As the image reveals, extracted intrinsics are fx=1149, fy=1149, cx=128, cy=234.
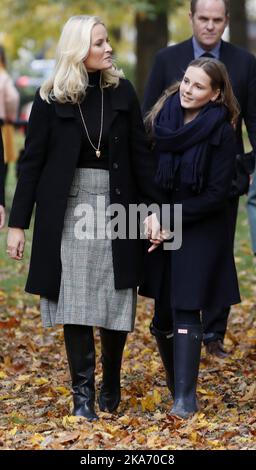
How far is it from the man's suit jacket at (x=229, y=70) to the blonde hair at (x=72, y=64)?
153cm

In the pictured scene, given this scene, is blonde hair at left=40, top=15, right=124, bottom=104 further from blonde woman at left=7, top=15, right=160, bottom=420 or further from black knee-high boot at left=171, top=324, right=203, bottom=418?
black knee-high boot at left=171, top=324, right=203, bottom=418

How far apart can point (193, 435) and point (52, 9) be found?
51.5 ft

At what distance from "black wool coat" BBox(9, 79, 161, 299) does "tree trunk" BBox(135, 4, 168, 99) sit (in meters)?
12.3

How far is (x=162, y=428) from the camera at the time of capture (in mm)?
6102

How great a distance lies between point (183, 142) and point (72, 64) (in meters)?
0.73

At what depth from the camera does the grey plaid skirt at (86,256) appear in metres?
6.23

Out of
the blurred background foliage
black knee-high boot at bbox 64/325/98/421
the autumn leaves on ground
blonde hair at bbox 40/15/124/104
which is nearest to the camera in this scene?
the autumn leaves on ground

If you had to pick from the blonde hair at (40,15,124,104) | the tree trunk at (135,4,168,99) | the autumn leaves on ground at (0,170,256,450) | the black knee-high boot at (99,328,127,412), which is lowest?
the autumn leaves on ground at (0,170,256,450)

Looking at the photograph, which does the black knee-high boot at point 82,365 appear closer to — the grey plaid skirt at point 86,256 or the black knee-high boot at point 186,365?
the grey plaid skirt at point 86,256

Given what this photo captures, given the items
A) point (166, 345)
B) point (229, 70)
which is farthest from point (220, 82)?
point (166, 345)

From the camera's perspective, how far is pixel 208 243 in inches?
248

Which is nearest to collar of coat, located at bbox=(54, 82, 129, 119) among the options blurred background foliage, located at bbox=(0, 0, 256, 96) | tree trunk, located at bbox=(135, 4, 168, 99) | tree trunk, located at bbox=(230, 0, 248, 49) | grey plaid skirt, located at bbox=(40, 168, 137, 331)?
grey plaid skirt, located at bbox=(40, 168, 137, 331)

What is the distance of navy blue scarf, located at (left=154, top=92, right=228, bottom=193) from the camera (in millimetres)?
6141
